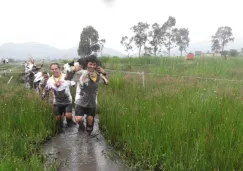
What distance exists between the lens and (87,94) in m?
5.31

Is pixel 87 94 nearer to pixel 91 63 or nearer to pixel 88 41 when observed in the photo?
pixel 91 63

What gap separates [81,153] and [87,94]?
1.37 m

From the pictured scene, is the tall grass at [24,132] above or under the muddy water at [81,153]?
→ above

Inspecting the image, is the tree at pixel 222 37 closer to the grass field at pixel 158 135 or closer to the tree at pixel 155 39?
the tree at pixel 155 39

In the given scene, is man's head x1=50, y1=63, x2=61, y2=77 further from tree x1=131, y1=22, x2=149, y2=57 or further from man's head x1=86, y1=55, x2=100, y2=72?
tree x1=131, y1=22, x2=149, y2=57

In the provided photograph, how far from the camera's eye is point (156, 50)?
47844 mm

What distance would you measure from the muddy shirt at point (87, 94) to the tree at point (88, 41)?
44719 millimetres

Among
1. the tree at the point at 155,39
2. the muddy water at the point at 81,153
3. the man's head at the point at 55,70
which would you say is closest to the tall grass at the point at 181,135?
the muddy water at the point at 81,153

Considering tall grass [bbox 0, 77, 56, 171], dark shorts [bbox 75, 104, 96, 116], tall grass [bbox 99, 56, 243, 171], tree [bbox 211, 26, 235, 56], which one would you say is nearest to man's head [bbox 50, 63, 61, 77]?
tall grass [bbox 0, 77, 56, 171]

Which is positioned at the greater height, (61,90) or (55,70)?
(55,70)

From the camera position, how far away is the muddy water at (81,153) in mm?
3898

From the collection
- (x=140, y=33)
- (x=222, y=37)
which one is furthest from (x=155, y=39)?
(x=222, y=37)

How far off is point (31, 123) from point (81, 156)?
4.48 feet

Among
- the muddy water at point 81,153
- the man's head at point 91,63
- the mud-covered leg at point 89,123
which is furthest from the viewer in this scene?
the mud-covered leg at point 89,123
